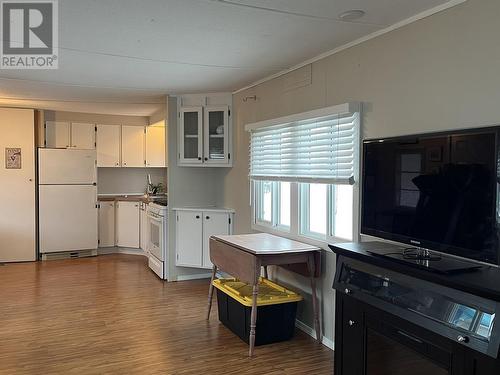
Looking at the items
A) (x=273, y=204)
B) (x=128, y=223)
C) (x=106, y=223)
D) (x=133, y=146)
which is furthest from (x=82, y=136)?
(x=273, y=204)

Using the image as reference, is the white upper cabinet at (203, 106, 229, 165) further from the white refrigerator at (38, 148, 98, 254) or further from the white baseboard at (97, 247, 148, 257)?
the white baseboard at (97, 247, 148, 257)

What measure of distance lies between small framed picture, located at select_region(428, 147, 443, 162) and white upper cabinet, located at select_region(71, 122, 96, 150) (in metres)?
5.80

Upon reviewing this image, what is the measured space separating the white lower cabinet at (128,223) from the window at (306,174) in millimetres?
2985

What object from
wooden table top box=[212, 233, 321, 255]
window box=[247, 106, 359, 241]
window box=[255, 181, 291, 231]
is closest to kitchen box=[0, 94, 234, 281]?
window box=[255, 181, 291, 231]

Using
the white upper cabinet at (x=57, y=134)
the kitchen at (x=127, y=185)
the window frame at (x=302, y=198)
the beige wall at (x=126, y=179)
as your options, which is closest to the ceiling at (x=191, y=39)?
the window frame at (x=302, y=198)

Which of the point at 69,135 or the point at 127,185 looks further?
the point at 127,185

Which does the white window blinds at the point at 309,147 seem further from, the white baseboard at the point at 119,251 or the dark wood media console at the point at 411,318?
the white baseboard at the point at 119,251

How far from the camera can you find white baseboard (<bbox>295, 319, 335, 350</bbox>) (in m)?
3.44

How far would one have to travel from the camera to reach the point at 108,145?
7.11 metres

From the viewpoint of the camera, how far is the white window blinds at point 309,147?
3.19 m

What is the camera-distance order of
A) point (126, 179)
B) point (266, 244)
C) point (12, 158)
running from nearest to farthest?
point (266, 244), point (12, 158), point (126, 179)

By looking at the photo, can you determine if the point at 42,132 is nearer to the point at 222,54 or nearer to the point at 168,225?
the point at 168,225

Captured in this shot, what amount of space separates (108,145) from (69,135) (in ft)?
1.96

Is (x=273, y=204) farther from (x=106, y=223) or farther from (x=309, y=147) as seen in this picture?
(x=106, y=223)
